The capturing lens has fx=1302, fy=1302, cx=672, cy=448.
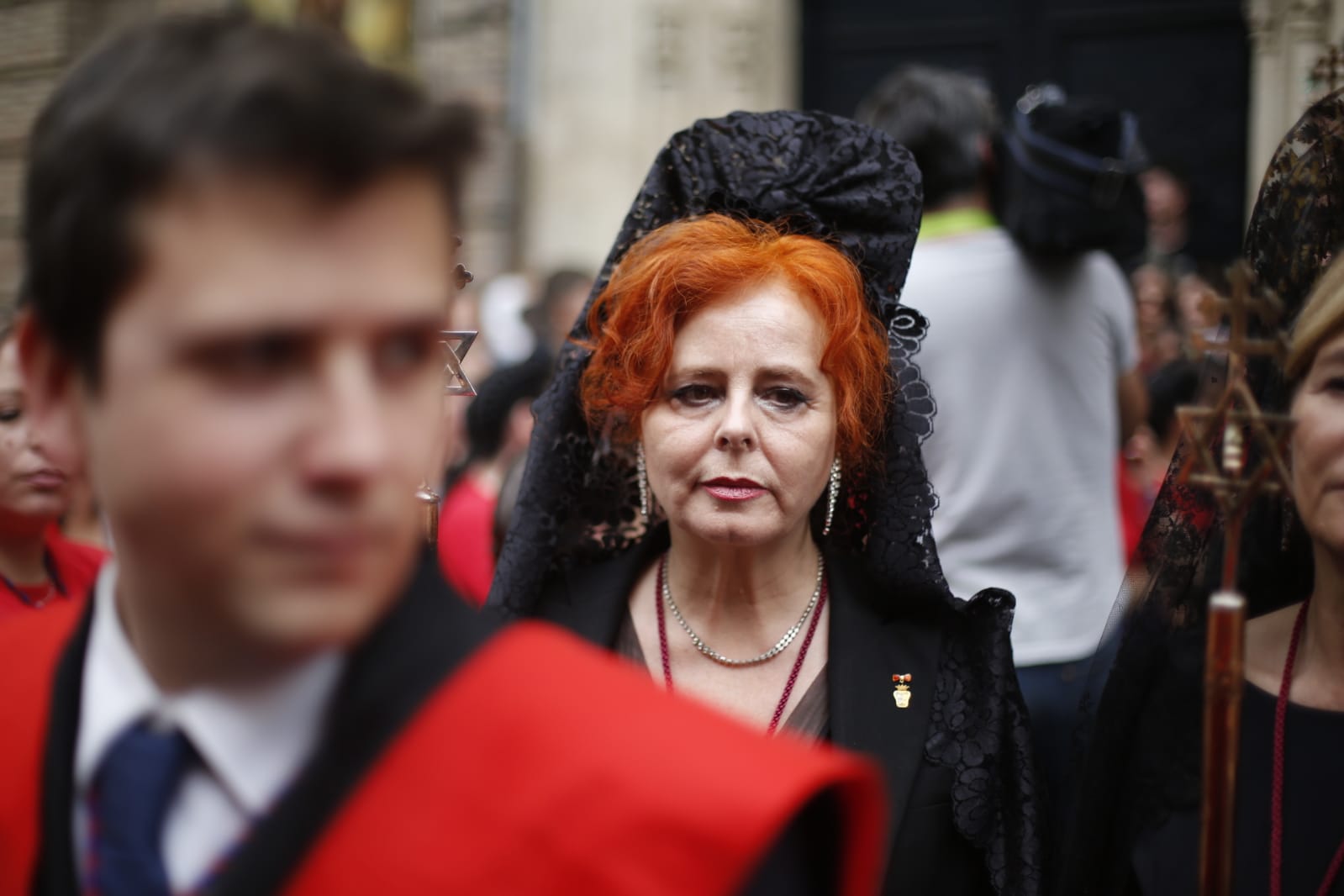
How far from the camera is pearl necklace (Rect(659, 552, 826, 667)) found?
2.45 metres

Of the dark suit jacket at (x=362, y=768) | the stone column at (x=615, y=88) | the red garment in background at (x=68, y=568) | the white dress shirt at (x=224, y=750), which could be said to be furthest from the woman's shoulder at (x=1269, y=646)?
the stone column at (x=615, y=88)

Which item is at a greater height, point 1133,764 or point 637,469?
point 637,469

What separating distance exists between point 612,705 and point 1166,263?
19.5ft

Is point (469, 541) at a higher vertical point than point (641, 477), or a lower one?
lower

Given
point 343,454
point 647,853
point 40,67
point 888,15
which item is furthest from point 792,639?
point 40,67

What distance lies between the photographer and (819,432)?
2381mm

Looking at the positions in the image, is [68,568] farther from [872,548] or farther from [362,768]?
[362,768]

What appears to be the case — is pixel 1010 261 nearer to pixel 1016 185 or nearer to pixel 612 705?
pixel 1016 185

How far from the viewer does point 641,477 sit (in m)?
2.66

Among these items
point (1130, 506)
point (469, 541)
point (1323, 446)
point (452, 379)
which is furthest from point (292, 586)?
point (1130, 506)

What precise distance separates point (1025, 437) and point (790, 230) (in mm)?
1198

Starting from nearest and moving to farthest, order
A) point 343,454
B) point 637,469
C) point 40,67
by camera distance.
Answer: point 343,454, point 637,469, point 40,67

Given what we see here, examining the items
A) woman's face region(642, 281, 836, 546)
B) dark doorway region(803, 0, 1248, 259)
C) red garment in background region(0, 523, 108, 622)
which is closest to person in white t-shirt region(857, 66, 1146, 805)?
woman's face region(642, 281, 836, 546)

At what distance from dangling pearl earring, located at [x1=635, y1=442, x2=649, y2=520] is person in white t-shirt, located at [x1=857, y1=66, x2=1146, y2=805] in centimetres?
99
